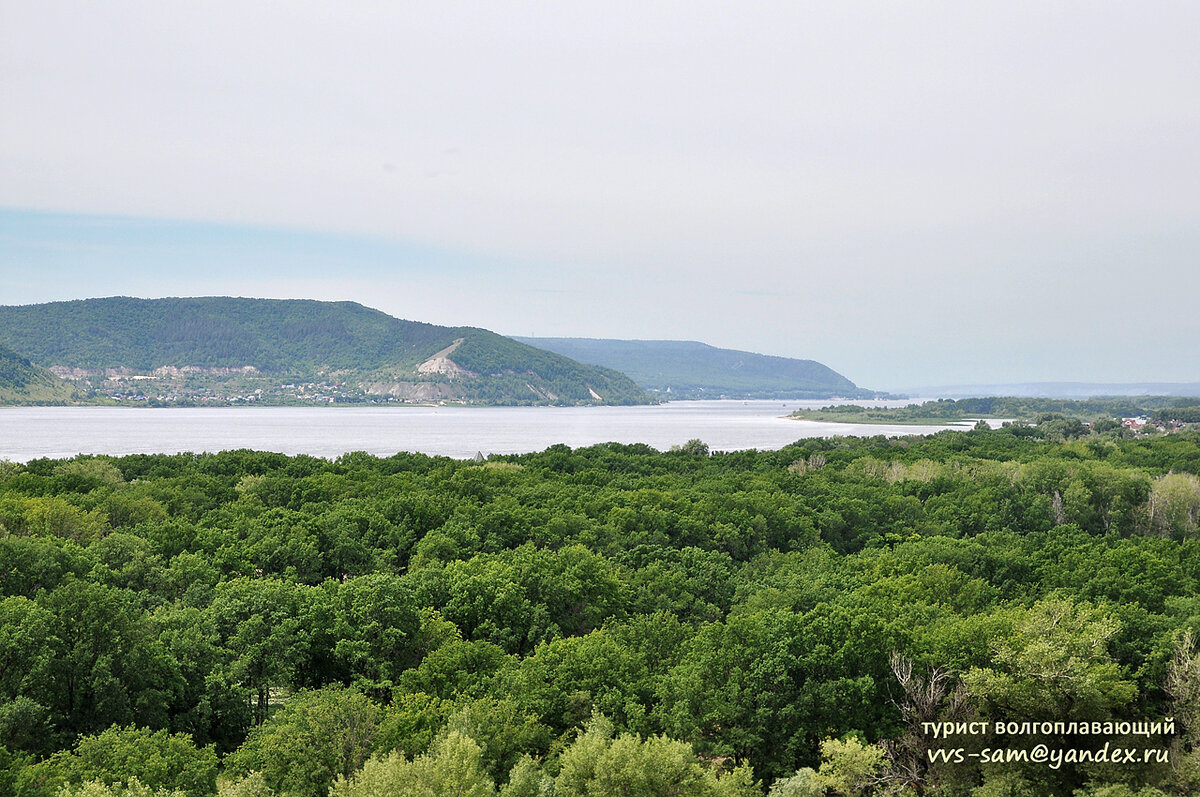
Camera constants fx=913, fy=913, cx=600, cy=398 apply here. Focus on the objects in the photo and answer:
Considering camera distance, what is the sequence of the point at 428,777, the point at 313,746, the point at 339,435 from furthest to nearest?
the point at 339,435, the point at 313,746, the point at 428,777

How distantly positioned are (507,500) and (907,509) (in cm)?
2486

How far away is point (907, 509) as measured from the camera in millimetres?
56656

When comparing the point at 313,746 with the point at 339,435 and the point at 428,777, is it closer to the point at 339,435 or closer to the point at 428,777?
the point at 428,777

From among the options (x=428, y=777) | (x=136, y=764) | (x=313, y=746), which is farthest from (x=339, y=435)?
(x=428, y=777)

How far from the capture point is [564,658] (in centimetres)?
2617

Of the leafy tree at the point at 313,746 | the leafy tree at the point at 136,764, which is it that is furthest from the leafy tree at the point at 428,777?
the leafy tree at the point at 136,764

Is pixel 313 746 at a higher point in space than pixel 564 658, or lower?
lower

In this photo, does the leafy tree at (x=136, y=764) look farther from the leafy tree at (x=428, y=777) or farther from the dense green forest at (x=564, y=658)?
the leafy tree at (x=428, y=777)

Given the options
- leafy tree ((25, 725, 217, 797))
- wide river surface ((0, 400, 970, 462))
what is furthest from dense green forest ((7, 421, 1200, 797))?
wide river surface ((0, 400, 970, 462))

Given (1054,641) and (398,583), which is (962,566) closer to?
(1054,641)

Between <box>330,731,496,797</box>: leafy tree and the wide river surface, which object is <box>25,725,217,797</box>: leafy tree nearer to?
<box>330,731,496,797</box>: leafy tree

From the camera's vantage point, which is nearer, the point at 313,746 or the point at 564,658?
the point at 313,746

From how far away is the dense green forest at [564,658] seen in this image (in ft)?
67.1

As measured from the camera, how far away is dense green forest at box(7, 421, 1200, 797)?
67.1 feet
